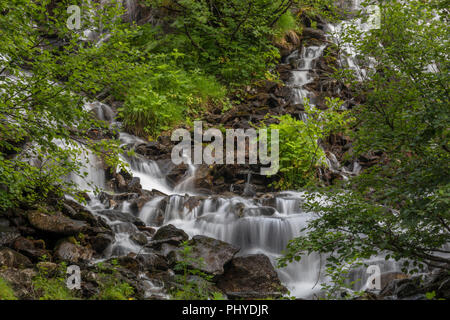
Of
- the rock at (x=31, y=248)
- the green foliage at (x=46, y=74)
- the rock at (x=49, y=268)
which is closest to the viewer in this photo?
the green foliage at (x=46, y=74)

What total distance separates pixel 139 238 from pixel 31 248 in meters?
2.06

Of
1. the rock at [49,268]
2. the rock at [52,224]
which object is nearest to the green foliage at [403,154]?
the rock at [49,268]

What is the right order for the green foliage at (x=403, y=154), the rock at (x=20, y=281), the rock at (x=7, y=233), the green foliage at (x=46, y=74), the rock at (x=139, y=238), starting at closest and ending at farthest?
the green foliage at (x=403, y=154) → the rock at (x=20, y=281) → the green foliage at (x=46, y=74) → the rock at (x=7, y=233) → the rock at (x=139, y=238)

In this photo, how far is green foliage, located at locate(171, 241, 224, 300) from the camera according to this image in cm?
425

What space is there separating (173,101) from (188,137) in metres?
1.83

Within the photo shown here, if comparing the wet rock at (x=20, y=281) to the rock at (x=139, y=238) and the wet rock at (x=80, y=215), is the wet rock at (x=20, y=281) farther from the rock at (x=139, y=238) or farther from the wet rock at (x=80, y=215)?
the rock at (x=139, y=238)

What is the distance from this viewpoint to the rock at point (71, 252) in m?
6.15

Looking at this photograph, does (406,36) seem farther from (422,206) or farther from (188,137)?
(188,137)

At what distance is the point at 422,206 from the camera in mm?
3676

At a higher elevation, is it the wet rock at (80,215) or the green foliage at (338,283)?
the wet rock at (80,215)

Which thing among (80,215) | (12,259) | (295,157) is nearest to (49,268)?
(12,259)

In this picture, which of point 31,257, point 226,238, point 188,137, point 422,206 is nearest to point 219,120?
point 188,137

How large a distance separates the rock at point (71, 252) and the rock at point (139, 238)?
1.11 metres

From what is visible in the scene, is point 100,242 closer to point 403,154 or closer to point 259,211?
point 259,211
